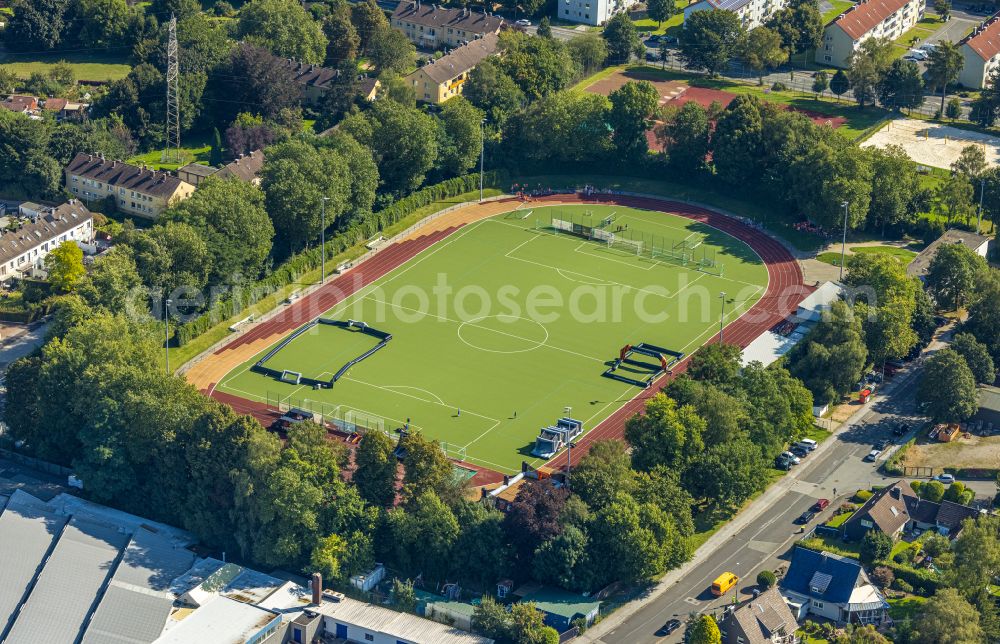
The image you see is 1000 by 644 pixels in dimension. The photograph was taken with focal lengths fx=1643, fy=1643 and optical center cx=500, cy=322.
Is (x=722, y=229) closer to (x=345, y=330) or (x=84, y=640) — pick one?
(x=345, y=330)

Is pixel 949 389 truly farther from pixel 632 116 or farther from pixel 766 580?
pixel 632 116

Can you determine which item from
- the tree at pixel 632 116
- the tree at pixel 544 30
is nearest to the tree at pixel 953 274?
the tree at pixel 632 116

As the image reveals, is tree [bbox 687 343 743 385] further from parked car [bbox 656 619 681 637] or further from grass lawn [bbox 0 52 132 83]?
grass lawn [bbox 0 52 132 83]

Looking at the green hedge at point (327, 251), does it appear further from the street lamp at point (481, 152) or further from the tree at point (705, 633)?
the tree at point (705, 633)

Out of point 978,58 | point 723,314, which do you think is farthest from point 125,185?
point 978,58

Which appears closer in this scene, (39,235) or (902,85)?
(39,235)

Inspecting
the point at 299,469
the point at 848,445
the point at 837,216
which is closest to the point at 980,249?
the point at 837,216
